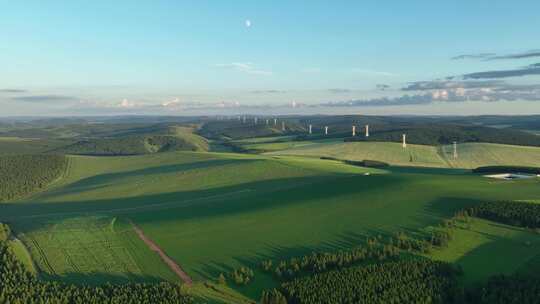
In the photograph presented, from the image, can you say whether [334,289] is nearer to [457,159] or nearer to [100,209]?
[100,209]

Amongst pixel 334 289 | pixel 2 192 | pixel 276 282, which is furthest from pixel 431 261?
pixel 2 192

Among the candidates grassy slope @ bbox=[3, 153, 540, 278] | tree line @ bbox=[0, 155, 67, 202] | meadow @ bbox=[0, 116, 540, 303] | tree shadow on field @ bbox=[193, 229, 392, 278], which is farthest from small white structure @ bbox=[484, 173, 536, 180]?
tree line @ bbox=[0, 155, 67, 202]

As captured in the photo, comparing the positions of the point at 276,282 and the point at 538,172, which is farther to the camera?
the point at 538,172

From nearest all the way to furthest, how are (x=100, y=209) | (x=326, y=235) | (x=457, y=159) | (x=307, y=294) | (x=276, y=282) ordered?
(x=307, y=294) → (x=276, y=282) → (x=326, y=235) → (x=100, y=209) → (x=457, y=159)

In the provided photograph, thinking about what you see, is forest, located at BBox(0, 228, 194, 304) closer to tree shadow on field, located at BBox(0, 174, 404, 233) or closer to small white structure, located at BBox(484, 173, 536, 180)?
tree shadow on field, located at BBox(0, 174, 404, 233)

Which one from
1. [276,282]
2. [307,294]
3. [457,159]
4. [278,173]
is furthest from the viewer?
[457,159]

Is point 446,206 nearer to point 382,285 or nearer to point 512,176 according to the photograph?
point 382,285

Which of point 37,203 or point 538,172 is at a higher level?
point 538,172
